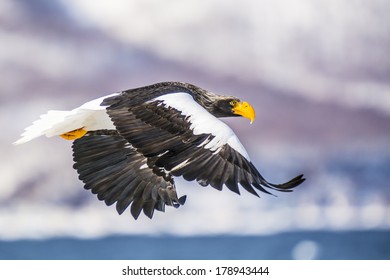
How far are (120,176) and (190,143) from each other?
2.21 feet

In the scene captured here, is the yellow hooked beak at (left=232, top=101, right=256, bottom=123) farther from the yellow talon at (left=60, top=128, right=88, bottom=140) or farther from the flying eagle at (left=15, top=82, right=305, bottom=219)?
the yellow talon at (left=60, top=128, right=88, bottom=140)

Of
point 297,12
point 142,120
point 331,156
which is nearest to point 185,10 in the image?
point 297,12

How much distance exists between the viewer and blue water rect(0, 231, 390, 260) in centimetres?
396

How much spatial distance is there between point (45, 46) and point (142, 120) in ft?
4.40

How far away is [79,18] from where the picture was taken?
419 centimetres

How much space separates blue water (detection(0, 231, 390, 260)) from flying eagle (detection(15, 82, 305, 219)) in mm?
570

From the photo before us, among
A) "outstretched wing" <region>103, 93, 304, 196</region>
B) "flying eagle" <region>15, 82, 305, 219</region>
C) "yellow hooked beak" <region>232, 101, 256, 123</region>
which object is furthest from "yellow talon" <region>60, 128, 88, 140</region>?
"yellow hooked beak" <region>232, 101, 256, 123</region>

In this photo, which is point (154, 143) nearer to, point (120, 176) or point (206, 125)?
point (206, 125)

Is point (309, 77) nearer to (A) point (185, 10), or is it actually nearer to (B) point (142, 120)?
(A) point (185, 10)

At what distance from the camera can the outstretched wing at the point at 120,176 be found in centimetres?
346

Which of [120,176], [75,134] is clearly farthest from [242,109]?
[75,134]

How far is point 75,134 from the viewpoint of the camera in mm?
3549

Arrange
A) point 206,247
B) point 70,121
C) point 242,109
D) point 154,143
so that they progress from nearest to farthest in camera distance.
A: point 154,143, point 70,121, point 242,109, point 206,247

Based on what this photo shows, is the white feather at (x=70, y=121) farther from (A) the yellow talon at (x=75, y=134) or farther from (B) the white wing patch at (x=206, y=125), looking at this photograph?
(B) the white wing patch at (x=206, y=125)
